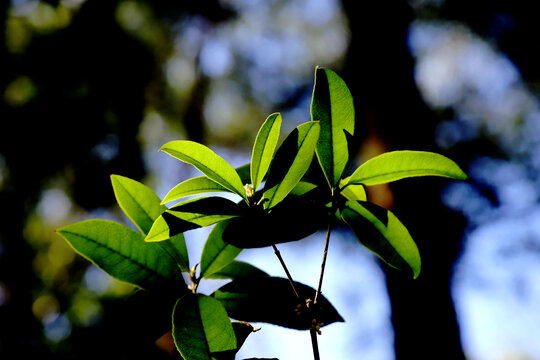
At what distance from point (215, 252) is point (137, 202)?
0.13 meters

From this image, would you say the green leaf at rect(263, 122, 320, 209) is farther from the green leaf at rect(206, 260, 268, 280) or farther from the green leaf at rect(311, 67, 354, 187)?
the green leaf at rect(206, 260, 268, 280)

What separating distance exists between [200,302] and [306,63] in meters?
3.35

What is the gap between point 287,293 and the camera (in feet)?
1.58

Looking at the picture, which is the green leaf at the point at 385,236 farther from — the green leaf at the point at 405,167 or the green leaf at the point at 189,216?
the green leaf at the point at 189,216

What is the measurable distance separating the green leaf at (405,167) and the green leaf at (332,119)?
30 millimetres

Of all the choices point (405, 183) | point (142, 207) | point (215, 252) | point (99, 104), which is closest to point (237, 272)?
point (215, 252)

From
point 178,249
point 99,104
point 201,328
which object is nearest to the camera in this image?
point 201,328

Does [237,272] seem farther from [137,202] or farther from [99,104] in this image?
[99,104]

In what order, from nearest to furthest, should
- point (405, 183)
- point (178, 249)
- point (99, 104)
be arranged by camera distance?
point (178, 249) < point (405, 183) < point (99, 104)

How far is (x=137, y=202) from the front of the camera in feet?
1.60

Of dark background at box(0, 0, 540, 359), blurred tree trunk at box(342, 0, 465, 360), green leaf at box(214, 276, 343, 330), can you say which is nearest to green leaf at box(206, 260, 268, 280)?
green leaf at box(214, 276, 343, 330)

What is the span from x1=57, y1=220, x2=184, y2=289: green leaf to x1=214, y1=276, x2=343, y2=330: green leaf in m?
0.08

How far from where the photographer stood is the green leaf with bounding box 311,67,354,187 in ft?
1.46

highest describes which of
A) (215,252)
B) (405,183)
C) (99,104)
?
(99,104)
